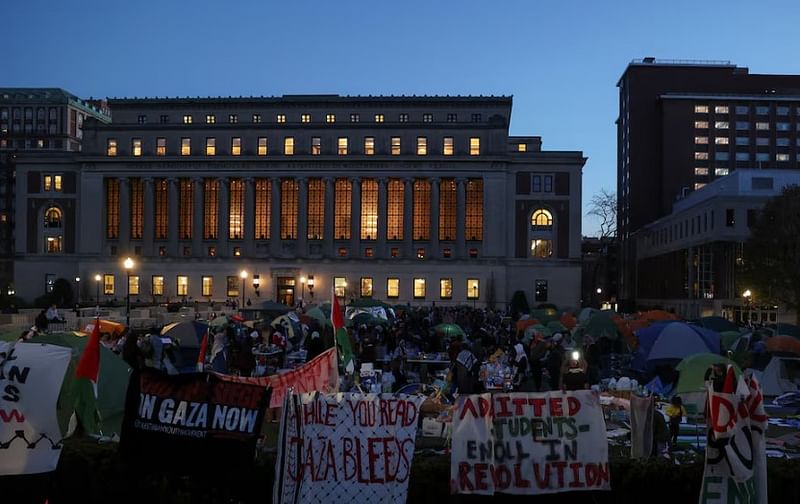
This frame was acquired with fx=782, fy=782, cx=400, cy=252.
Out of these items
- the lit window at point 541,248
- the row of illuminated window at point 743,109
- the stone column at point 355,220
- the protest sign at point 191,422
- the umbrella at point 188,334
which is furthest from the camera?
the row of illuminated window at point 743,109

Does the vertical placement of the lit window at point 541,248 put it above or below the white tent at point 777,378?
above

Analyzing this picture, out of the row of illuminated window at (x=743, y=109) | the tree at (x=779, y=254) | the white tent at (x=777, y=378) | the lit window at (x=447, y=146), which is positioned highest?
the row of illuminated window at (x=743, y=109)

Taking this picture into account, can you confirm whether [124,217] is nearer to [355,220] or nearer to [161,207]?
[161,207]

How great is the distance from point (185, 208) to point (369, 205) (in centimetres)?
2069

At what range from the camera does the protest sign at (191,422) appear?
8.21 metres

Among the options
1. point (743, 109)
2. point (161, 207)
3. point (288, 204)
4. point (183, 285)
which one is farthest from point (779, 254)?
point (161, 207)

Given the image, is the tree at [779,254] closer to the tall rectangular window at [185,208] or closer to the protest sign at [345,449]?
the protest sign at [345,449]

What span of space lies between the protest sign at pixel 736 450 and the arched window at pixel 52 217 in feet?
301

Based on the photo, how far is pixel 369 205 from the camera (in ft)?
285

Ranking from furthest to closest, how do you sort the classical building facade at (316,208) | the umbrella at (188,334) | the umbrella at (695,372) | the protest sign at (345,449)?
1. the classical building facade at (316,208)
2. the umbrella at (188,334)
3. the umbrella at (695,372)
4. the protest sign at (345,449)

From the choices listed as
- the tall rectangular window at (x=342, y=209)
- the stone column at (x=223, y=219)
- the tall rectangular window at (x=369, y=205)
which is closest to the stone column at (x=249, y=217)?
the stone column at (x=223, y=219)

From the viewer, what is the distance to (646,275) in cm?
9362

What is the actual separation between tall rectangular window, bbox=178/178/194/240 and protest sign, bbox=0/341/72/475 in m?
81.4

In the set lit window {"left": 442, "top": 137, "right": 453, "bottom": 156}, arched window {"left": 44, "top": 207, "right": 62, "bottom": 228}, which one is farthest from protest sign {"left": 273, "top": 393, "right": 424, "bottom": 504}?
arched window {"left": 44, "top": 207, "right": 62, "bottom": 228}
